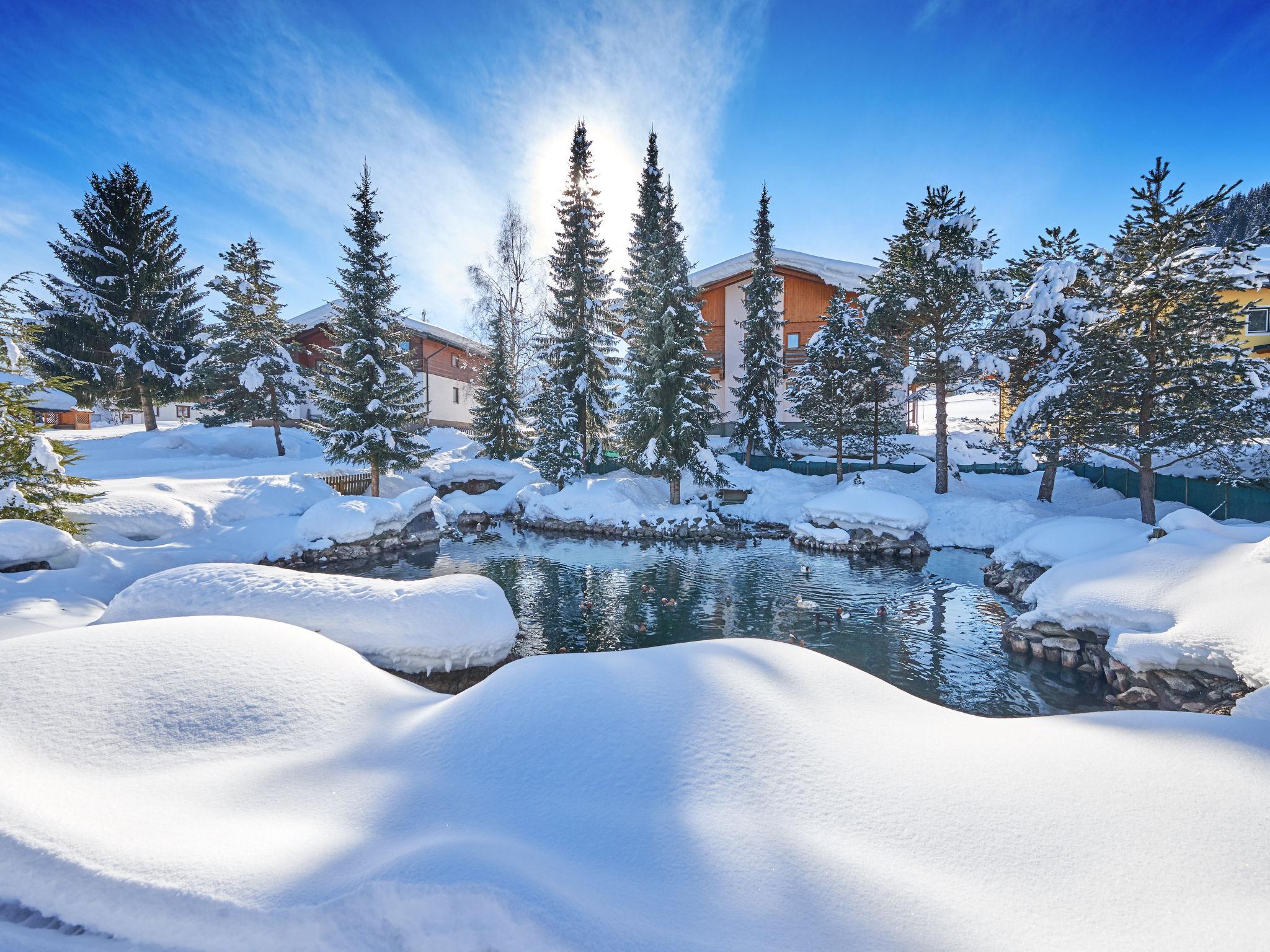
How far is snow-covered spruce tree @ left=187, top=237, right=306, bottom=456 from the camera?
91.7ft

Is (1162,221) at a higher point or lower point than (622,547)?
higher

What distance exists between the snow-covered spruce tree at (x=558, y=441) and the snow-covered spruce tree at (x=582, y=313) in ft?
1.61

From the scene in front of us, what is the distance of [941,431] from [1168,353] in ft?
30.0

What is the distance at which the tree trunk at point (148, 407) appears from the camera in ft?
91.6

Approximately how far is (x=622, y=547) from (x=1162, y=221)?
19501 millimetres

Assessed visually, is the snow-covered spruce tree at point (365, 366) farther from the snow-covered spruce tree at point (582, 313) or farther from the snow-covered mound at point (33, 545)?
the snow-covered mound at point (33, 545)

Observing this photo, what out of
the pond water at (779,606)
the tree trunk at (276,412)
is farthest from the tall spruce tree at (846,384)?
the tree trunk at (276,412)

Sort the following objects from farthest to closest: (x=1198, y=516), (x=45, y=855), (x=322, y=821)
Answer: (x=1198, y=516) → (x=322, y=821) → (x=45, y=855)

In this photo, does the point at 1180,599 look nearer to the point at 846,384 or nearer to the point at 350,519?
the point at 846,384

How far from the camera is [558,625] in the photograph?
39.6 ft

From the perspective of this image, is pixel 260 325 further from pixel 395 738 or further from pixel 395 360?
pixel 395 738

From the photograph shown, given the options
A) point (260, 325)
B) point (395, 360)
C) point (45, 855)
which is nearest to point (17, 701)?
point (45, 855)

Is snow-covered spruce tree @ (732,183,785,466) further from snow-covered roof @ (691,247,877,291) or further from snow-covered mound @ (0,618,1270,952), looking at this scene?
snow-covered mound @ (0,618,1270,952)

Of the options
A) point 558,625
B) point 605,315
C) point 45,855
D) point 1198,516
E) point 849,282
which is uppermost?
point 849,282
